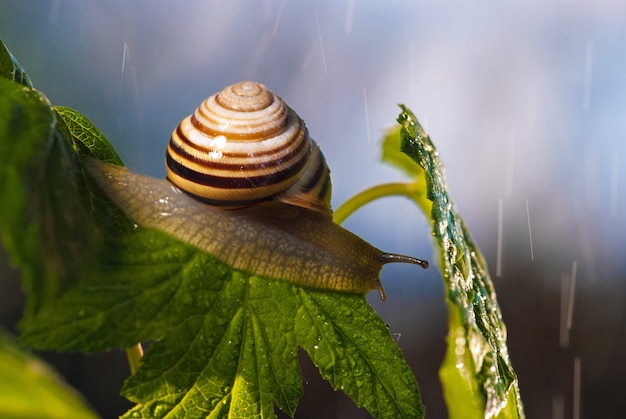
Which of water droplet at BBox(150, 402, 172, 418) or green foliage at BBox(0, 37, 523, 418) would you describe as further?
water droplet at BBox(150, 402, 172, 418)

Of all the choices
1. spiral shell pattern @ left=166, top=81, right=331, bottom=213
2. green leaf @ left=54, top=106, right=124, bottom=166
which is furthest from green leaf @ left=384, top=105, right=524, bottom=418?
green leaf @ left=54, top=106, right=124, bottom=166

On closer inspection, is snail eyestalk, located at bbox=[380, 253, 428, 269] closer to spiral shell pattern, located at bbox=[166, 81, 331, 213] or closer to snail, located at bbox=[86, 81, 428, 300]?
snail, located at bbox=[86, 81, 428, 300]

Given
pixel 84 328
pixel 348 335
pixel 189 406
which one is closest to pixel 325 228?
pixel 348 335

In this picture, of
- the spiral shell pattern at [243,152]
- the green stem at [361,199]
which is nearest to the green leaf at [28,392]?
the spiral shell pattern at [243,152]

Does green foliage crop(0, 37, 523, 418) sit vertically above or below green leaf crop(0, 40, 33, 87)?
below

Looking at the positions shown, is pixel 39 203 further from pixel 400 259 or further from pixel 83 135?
pixel 400 259

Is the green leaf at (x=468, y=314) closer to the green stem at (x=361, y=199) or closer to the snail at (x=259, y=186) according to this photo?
the snail at (x=259, y=186)
